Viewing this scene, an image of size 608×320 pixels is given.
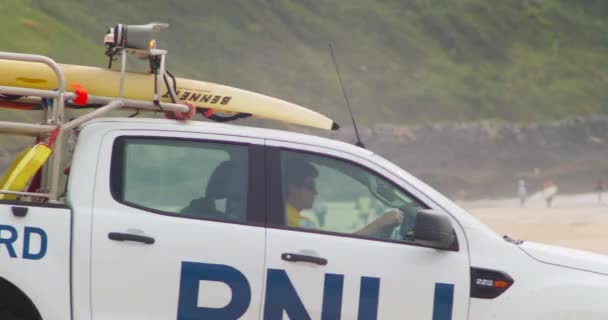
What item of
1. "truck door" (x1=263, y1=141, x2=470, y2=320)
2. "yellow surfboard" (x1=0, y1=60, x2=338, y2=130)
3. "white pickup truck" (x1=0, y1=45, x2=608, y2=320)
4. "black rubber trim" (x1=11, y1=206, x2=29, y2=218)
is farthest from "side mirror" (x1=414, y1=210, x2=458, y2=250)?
"black rubber trim" (x1=11, y1=206, x2=29, y2=218)

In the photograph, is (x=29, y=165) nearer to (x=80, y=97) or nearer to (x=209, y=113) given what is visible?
(x=80, y=97)

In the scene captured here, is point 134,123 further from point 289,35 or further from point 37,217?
point 289,35

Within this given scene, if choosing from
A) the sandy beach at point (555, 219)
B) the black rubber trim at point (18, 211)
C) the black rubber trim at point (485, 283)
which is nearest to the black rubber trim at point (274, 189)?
the black rubber trim at point (485, 283)

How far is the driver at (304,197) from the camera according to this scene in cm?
626

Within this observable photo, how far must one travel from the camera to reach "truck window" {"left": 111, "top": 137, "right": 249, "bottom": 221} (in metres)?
6.14

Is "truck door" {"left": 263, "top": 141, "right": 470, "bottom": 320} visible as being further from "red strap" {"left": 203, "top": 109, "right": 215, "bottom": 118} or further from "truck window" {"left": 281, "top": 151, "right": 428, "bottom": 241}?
"red strap" {"left": 203, "top": 109, "right": 215, "bottom": 118}

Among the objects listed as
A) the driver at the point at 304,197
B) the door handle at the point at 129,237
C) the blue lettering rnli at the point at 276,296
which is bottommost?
the blue lettering rnli at the point at 276,296

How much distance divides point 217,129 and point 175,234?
0.58m

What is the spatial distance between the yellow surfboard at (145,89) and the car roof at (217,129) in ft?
0.82

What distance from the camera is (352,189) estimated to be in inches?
253

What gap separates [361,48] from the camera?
2442 inches

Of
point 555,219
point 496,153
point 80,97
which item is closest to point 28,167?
point 80,97

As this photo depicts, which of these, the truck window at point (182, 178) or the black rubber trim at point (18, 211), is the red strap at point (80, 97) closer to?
the truck window at point (182, 178)

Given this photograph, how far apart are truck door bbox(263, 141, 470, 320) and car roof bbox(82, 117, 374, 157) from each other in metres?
0.04
